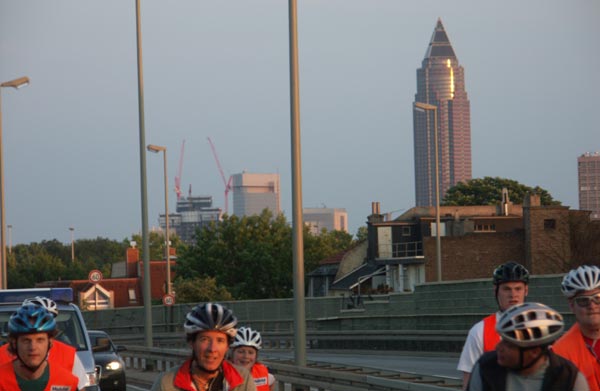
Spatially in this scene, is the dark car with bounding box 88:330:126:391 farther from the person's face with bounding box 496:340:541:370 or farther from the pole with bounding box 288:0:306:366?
the person's face with bounding box 496:340:541:370

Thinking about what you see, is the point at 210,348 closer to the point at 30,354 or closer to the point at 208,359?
the point at 208,359

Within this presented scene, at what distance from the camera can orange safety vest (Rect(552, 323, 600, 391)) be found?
6.75m

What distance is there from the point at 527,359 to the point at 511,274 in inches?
97.7

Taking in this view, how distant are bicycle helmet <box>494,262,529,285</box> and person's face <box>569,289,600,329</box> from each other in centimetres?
65

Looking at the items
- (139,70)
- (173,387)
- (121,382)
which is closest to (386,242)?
(139,70)

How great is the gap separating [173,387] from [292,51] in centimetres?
1597

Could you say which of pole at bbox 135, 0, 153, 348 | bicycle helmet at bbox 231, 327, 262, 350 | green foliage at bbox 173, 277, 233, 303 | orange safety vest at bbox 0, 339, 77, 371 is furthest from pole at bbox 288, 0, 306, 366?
green foliage at bbox 173, 277, 233, 303

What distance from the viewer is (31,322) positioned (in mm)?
7531

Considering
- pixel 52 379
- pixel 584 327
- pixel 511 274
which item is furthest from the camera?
pixel 511 274

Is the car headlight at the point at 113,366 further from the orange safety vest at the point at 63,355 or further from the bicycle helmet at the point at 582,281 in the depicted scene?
the bicycle helmet at the point at 582,281

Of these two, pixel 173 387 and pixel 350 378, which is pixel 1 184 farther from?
pixel 173 387

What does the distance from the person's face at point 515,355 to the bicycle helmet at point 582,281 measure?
182 centimetres

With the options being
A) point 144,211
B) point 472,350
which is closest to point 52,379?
point 472,350

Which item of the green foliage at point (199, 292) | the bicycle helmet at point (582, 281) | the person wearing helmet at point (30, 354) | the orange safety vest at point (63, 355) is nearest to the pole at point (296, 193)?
the orange safety vest at point (63, 355)
